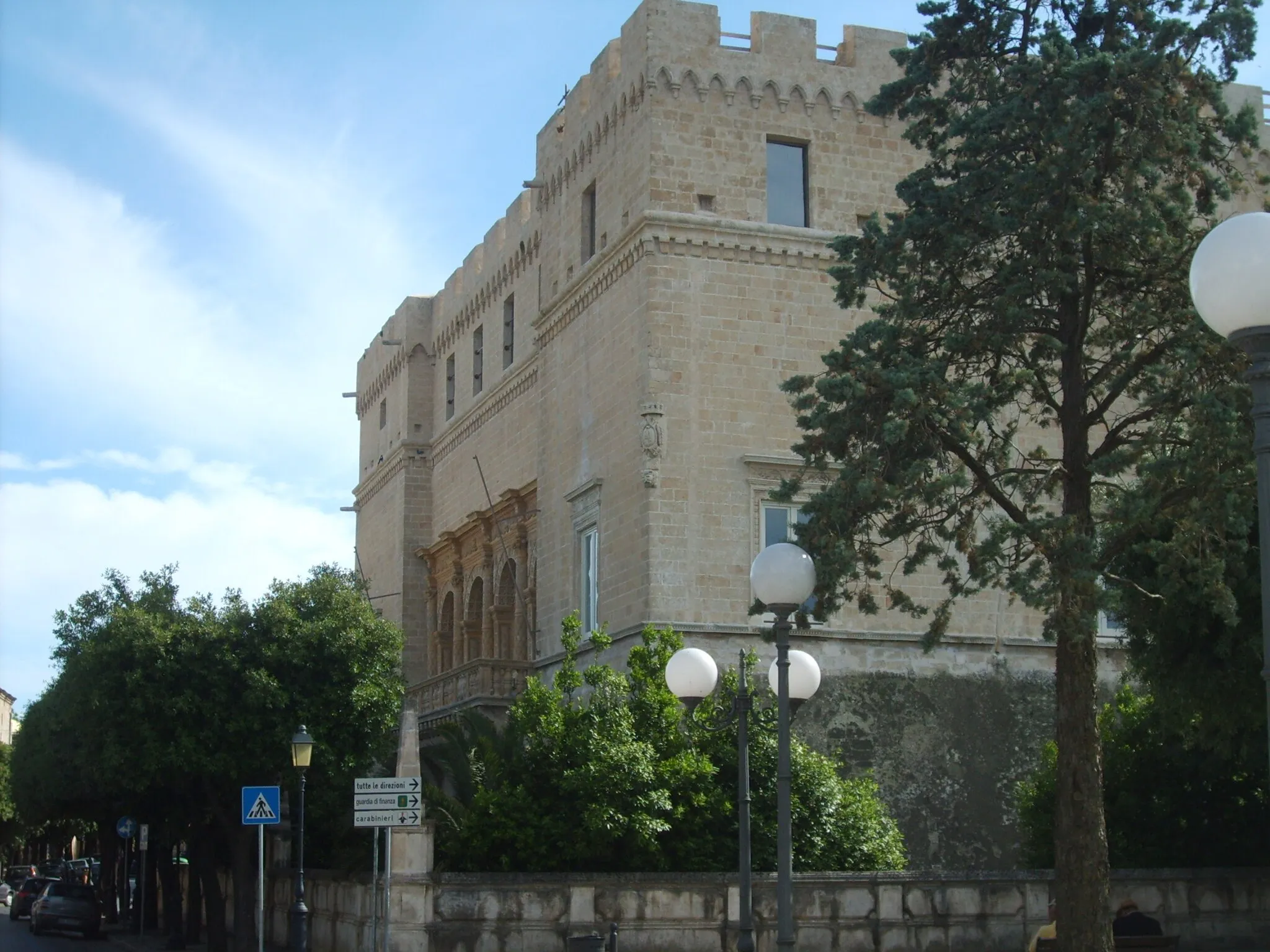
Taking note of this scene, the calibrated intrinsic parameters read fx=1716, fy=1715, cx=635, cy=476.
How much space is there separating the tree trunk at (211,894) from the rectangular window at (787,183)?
15.8 metres

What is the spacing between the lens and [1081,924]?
16.5m

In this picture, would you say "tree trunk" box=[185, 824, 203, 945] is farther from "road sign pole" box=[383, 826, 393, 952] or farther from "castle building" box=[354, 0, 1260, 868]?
"road sign pole" box=[383, 826, 393, 952]

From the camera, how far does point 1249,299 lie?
773 centimetres

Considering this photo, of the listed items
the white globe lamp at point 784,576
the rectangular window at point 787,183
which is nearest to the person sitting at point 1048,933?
the white globe lamp at point 784,576

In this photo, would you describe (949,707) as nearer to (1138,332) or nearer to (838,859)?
(838,859)

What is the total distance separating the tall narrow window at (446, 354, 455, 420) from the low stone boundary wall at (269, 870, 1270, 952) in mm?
22596

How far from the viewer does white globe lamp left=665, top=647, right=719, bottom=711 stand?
629 inches

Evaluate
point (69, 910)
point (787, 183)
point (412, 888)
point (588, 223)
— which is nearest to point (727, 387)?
point (787, 183)

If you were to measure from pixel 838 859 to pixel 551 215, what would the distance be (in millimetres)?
15358

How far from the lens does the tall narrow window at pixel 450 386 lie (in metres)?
43.6

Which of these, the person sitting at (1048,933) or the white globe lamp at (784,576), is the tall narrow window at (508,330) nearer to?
the person sitting at (1048,933)

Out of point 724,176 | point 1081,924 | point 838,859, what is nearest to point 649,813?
point 838,859

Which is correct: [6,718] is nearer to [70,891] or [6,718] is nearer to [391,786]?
[70,891]

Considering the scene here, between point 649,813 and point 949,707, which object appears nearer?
point 649,813
